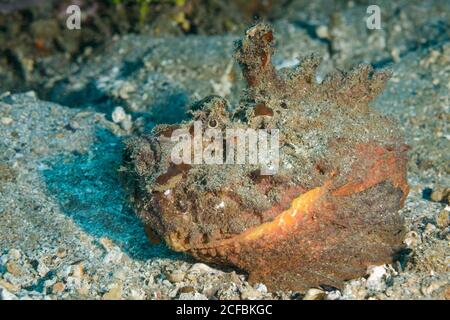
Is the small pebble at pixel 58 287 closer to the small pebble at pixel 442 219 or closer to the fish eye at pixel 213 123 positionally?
the fish eye at pixel 213 123

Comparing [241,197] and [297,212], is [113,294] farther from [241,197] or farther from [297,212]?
[297,212]

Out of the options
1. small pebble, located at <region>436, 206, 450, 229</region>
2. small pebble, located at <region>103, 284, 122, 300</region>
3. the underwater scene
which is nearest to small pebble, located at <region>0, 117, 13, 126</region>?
the underwater scene

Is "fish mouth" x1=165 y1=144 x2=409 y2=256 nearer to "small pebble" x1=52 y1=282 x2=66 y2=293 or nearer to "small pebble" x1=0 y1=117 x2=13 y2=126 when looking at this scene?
"small pebble" x1=52 y1=282 x2=66 y2=293

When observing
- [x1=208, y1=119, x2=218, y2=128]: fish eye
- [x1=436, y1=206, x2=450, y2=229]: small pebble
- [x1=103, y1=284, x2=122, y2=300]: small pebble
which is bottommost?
[x1=103, y1=284, x2=122, y2=300]: small pebble

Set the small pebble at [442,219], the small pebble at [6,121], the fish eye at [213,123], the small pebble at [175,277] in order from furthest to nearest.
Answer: the small pebble at [6,121] → the small pebble at [442,219] → the small pebble at [175,277] → the fish eye at [213,123]

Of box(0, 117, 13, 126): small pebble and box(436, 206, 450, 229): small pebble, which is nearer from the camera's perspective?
box(436, 206, 450, 229): small pebble

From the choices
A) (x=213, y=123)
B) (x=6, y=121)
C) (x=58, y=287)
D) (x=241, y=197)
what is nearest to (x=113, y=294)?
(x=58, y=287)

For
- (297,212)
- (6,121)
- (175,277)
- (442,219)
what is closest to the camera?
(297,212)

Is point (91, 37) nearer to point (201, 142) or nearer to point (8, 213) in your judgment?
point (8, 213)

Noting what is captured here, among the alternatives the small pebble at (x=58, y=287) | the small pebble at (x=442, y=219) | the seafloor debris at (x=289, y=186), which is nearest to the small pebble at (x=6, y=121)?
the seafloor debris at (x=289, y=186)
